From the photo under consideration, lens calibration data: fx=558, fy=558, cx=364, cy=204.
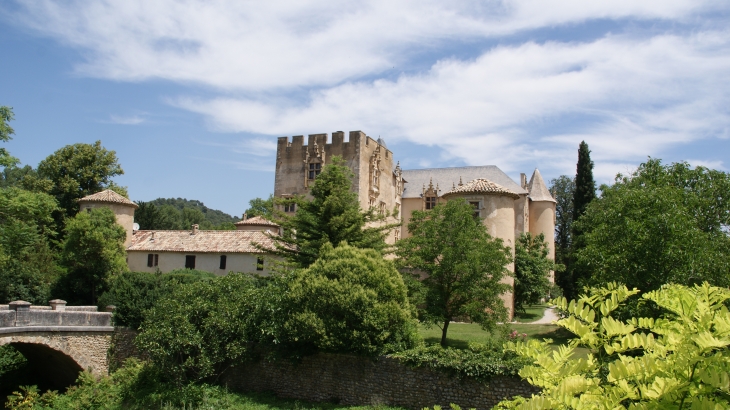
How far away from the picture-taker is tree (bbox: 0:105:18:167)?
27.0 metres

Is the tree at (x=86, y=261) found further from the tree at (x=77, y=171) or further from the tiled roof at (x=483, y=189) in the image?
the tiled roof at (x=483, y=189)

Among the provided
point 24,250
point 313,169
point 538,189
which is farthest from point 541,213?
point 24,250

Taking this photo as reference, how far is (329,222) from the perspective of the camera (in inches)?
1027

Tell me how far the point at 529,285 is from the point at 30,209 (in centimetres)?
2910

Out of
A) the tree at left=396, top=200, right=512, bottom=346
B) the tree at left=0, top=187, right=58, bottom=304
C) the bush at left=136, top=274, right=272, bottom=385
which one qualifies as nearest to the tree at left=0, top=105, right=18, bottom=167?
the tree at left=0, top=187, right=58, bottom=304

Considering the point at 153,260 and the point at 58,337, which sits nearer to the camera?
the point at 58,337

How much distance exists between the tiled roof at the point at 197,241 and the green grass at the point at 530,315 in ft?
55.4

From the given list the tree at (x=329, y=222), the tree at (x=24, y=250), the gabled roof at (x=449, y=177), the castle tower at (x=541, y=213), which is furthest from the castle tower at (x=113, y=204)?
the castle tower at (x=541, y=213)

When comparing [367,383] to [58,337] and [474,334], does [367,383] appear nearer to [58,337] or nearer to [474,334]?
[474,334]

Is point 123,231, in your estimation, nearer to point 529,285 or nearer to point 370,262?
point 370,262

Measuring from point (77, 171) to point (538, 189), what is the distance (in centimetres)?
4047

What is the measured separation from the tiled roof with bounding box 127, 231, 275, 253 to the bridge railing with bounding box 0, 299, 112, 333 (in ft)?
33.0

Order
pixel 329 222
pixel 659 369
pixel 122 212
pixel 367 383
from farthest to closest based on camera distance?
pixel 122 212
pixel 329 222
pixel 367 383
pixel 659 369

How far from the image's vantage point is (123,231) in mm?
35781
